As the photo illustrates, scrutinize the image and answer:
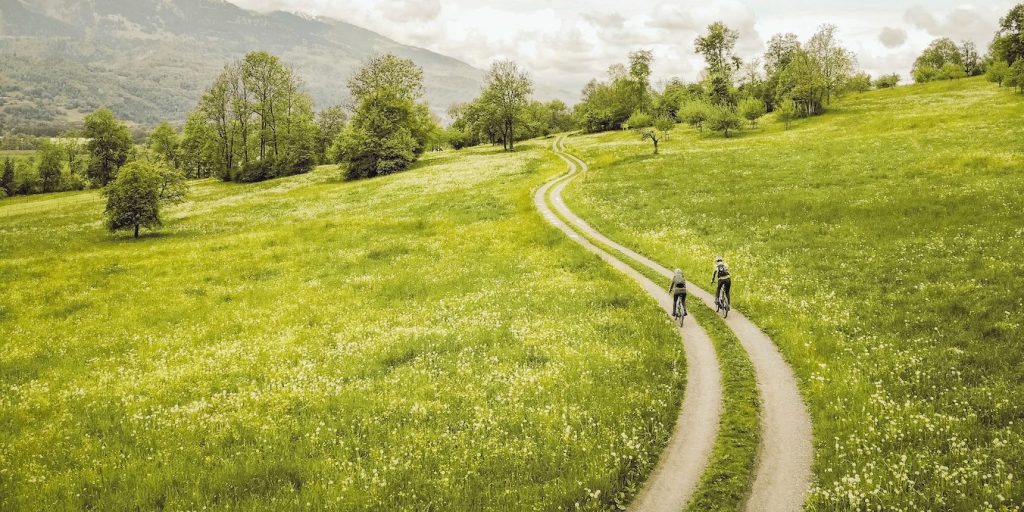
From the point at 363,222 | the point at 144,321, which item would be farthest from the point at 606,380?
the point at 363,222

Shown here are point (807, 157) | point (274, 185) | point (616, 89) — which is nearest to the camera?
point (807, 157)

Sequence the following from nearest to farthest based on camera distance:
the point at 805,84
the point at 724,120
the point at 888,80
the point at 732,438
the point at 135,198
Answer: the point at 732,438, the point at 135,198, the point at 724,120, the point at 805,84, the point at 888,80

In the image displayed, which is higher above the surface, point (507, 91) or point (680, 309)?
point (507, 91)

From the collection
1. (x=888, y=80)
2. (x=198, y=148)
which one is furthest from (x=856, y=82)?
(x=198, y=148)

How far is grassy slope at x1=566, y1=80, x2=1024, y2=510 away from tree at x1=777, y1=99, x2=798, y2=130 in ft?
95.4

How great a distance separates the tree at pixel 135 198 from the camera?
43.2 metres

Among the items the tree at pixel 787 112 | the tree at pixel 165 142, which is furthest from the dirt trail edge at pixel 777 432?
the tree at pixel 165 142

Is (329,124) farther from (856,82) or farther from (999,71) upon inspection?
(999,71)

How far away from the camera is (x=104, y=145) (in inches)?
3570

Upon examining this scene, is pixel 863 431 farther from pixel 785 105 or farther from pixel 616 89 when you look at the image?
pixel 616 89

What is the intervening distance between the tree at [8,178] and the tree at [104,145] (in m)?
26.8

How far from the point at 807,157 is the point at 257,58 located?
8590cm

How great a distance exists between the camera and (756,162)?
159 ft

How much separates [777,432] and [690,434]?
1.98 m
